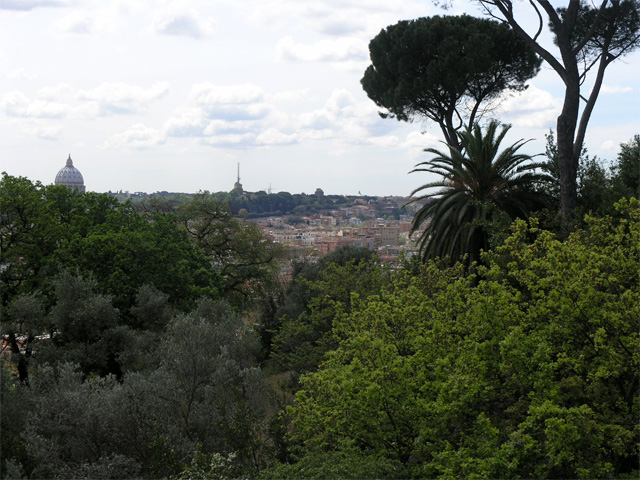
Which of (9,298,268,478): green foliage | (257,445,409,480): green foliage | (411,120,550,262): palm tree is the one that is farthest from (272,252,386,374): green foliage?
(257,445,409,480): green foliage

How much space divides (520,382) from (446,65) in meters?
13.1

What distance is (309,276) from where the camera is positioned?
22.7 meters

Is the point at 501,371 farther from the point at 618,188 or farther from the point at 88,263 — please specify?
the point at 88,263

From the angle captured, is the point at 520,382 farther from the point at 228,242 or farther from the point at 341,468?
the point at 228,242

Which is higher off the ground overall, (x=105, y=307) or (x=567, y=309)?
(x=567, y=309)

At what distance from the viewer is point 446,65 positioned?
704 inches

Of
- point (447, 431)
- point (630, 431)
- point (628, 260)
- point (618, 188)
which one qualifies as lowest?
point (447, 431)

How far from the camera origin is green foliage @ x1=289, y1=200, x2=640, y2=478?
624 centimetres

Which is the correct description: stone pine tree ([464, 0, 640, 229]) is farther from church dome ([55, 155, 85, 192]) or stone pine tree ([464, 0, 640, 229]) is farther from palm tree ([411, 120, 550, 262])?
church dome ([55, 155, 85, 192])

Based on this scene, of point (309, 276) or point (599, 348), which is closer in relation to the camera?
point (599, 348)

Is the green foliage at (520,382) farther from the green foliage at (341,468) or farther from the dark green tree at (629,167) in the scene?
the dark green tree at (629,167)

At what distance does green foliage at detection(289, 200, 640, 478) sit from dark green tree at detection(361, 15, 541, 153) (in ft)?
34.8

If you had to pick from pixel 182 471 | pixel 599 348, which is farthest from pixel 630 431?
pixel 182 471

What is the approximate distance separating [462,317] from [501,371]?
3.12 ft
